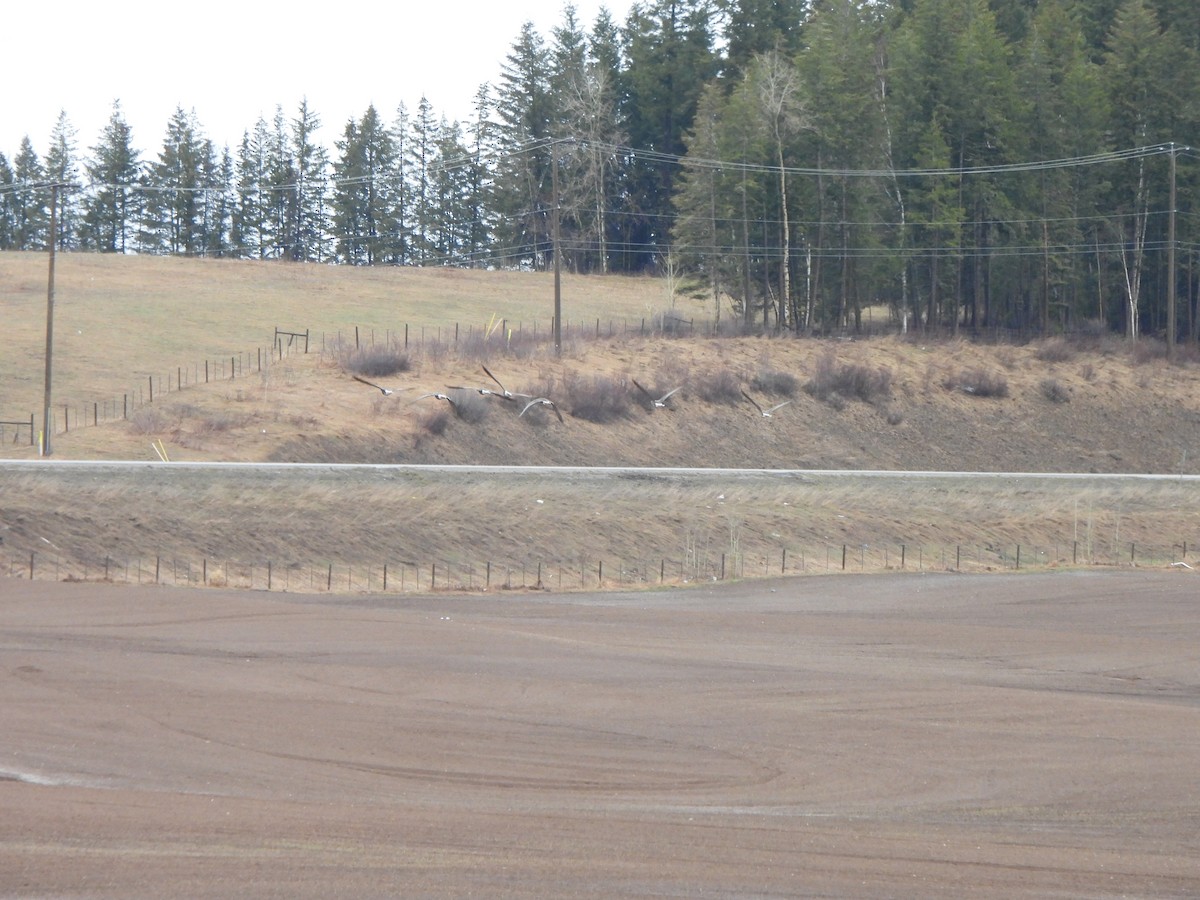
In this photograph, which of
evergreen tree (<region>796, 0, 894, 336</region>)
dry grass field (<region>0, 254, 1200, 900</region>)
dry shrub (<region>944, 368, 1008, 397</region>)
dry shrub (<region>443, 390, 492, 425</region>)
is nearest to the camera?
dry grass field (<region>0, 254, 1200, 900</region>)

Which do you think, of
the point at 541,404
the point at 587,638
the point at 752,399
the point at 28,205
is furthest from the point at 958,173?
the point at 28,205

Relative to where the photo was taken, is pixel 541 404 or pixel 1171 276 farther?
pixel 1171 276

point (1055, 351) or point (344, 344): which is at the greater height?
point (344, 344)

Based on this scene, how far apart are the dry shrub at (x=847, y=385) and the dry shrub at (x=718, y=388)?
359 centimetres

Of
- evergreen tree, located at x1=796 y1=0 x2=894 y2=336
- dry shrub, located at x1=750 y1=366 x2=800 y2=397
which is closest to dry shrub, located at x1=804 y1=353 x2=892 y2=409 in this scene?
dry shrub, located at x1=750 y1=366 x2=800 y2=397

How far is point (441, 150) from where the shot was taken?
107m

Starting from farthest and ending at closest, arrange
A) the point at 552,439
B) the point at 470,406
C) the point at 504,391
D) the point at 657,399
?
the point at 657,399
the point at 504,391
the point at 552,439
the point at 470,406

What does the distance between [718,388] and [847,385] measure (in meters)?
6.40

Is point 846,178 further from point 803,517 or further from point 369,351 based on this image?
point 803,517

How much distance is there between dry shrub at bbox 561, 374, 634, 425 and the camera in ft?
155

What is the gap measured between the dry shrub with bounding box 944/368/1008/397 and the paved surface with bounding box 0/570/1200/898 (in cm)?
3508

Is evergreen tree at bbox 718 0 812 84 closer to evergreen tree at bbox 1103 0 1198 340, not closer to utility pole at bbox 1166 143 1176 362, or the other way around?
evergreen tree at bbox 1103 0 1198 340

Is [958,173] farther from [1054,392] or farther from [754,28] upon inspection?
[754,28]

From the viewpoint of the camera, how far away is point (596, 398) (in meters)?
47.8
